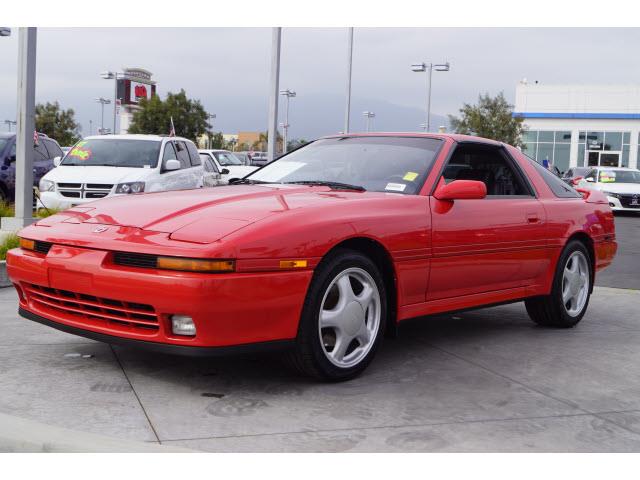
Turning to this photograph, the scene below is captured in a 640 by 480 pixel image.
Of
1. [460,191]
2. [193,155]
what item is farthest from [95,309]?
[193,155]

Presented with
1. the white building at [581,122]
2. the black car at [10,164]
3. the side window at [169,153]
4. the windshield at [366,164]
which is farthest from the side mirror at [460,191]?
the white building at [581,122]

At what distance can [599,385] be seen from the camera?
467 cm

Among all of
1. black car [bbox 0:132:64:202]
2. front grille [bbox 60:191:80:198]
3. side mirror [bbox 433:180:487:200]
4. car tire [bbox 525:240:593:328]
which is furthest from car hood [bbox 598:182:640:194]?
side mirror [bbox 433:180:487:200]

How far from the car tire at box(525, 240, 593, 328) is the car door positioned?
345mm

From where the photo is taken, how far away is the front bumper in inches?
151

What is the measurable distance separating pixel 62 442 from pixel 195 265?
40.6 inches

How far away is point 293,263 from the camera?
408 cm

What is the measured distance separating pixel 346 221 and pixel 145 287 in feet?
3.65

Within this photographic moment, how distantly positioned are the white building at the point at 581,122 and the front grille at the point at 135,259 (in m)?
56.4

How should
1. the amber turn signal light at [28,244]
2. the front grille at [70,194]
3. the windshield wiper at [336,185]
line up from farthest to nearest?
1. the front grille at [70,194]
2. the windshield wiper at [336,185]
3. the amber turn signal light at [28,244]

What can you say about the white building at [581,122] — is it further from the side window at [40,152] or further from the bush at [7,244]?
the bush at [7,244]

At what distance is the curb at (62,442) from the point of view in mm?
3127

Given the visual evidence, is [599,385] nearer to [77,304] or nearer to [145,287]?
[145,287]
